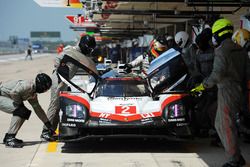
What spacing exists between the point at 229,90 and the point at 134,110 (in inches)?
70.9

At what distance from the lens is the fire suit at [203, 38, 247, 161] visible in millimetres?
6395

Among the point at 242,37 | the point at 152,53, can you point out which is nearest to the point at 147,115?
the point at 242,37

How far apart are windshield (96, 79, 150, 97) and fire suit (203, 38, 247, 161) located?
7.49 ft

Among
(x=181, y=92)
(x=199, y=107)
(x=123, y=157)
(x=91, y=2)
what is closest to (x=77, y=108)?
(x=123, y=157)

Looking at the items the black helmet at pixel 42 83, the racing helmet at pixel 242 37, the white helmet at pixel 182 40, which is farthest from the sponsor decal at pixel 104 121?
the white helmet at pixel 182 40

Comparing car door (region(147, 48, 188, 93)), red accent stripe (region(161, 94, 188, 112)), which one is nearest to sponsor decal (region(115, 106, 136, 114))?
red accent stripe (region(161, 94, 188, 112))

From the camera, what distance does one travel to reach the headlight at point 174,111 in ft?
25.1

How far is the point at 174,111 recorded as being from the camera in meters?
7.68

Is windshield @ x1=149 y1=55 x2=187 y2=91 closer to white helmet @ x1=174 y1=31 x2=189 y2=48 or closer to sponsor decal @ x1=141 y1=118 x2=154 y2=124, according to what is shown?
sponsor decal @ x1=141 y1=118 x2=154 y2=124

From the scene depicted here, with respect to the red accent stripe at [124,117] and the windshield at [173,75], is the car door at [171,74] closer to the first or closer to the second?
the windshield at [173,75]

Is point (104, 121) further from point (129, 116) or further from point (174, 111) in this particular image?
point (174, 111)

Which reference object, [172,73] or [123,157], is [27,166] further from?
[172,73]

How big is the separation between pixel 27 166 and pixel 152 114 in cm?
203

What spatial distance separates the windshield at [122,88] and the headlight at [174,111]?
950 millimetres
